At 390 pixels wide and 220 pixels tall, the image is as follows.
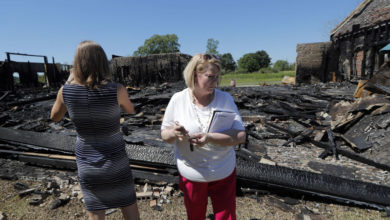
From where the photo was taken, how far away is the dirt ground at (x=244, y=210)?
3002 millimetres

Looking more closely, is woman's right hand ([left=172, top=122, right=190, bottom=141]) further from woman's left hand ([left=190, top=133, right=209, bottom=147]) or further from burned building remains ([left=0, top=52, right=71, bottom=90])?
burned building remains ([left=0, top=52, right=71, bottom=90])

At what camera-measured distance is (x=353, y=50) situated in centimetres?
1627

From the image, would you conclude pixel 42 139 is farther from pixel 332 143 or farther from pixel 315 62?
pixel 315 62

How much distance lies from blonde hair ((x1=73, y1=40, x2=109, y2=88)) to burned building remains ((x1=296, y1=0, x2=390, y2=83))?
16.9 metres

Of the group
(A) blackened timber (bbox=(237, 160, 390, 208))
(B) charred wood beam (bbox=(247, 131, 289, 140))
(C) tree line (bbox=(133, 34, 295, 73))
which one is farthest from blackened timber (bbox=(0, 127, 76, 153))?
(C) tree line (bbox=(133, 34, 295, 73))

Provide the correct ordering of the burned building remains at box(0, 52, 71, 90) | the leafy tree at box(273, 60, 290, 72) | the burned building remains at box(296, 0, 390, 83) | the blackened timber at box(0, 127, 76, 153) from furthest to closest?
the leafy tree at box(273, 60, 290, 72) < the burned building remains at box(0, 52, 71, 90) < the burned building remains at box(296, 0, 390, 83) < the blackened timber at box(0, 127, 76, 153)

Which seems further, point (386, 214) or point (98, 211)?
point (386, 214)

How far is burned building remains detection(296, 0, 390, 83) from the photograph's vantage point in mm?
13881

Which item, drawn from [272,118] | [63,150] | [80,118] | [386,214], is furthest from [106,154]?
[272,118]

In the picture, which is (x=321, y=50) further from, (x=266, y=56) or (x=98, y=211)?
(x=266, y=56)

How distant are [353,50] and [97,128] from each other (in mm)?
20027

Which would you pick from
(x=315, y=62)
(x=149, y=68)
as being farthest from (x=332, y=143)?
(x=315, y=62)

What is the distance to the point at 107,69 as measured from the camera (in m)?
1.84

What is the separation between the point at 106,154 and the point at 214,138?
3.21 ft
